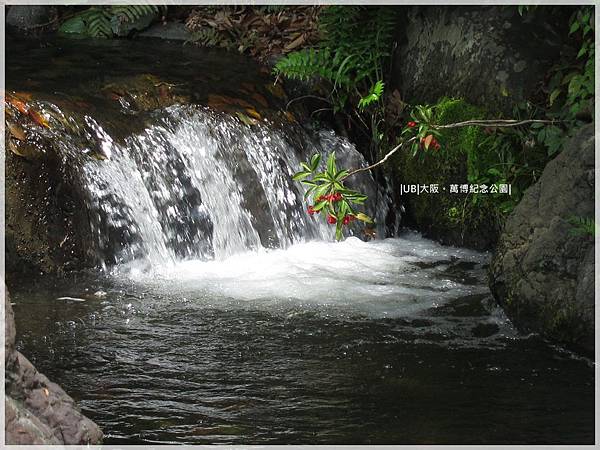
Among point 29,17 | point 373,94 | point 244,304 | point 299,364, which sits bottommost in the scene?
point 299,364

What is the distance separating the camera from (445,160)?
7941mm

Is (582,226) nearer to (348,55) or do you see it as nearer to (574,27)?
(574,27)

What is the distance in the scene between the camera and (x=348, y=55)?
27.4ft

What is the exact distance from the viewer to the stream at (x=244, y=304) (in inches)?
173

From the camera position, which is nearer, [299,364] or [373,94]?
[299,364]

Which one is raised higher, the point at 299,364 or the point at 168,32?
the point at 168,32

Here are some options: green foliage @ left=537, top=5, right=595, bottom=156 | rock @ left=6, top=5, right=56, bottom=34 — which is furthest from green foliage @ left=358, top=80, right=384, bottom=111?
rock @ left=6, top=5, right=56, bottom=34

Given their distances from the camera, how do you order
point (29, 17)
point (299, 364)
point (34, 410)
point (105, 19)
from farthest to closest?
point (29, 17), point (105, 19), point (299, 364), point (34, 410)

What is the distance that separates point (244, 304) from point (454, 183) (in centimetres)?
263

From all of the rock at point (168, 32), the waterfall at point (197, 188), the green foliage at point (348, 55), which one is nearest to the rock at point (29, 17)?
the rock at point (168, 32)

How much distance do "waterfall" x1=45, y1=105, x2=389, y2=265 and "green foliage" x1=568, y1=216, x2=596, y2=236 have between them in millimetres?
2659

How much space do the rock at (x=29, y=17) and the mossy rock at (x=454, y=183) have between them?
518 centimetres

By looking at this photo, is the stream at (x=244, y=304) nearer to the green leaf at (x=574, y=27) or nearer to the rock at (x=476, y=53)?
the rock at (x=476, y=53)

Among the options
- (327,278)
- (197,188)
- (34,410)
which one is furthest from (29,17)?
(34,410)
